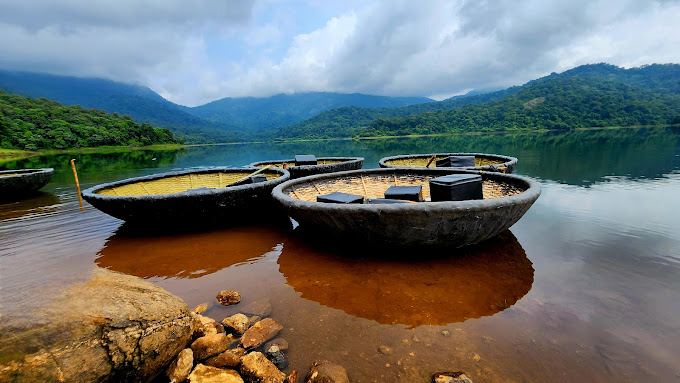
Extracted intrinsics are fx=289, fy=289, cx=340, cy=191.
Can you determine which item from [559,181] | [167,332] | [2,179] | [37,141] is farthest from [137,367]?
[37,141]

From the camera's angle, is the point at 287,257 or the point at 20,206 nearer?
the point at 287,257

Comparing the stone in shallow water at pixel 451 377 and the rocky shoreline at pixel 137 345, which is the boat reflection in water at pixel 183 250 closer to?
the rocky shoreline at pixel 137 345

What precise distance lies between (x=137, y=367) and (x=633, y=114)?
83.2 metres

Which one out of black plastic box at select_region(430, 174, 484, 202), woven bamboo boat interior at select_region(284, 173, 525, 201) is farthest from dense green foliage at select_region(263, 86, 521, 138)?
black plastic box at select_region(430, 174, 484, 202)

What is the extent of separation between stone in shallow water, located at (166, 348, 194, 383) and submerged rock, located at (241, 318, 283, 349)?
0.38 m

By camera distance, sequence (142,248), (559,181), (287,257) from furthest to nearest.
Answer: (559,181) → (142,248) → (287,257)

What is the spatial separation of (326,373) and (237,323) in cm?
89

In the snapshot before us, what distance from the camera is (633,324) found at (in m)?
Answer: 2.19

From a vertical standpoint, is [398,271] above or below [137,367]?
below

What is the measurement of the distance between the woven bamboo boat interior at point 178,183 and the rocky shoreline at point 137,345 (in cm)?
464

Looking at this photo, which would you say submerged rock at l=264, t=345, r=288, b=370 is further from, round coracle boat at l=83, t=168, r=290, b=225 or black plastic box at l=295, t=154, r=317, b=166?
black plastic box at l=295, t=154, r=317, b=166

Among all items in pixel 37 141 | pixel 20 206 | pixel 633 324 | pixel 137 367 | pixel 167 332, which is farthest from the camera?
pixel 37 141

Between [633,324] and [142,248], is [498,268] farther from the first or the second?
[142,248]

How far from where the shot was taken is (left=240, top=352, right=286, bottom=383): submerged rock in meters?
1.73
